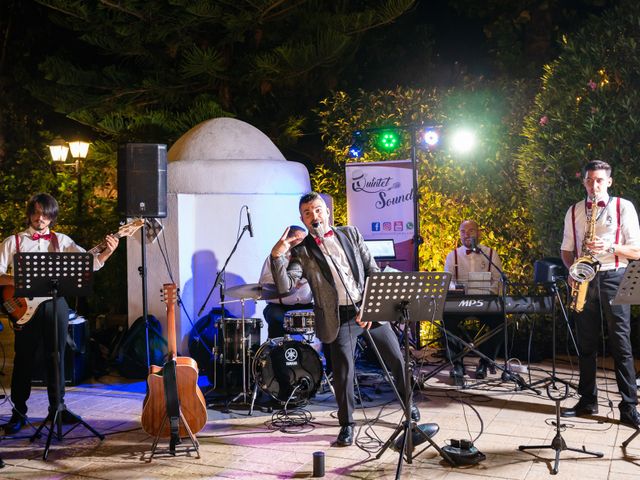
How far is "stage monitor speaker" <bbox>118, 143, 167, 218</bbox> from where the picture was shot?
7.46 meters

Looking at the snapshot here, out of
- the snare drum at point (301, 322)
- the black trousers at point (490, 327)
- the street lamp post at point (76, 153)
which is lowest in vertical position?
the black trousers at point (490, 327)

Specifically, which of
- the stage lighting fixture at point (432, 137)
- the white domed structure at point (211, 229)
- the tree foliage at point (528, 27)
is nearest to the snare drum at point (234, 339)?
the white domed structure at point (211, 229)

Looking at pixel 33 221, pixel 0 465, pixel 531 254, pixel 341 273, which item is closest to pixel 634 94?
pixel 531 254

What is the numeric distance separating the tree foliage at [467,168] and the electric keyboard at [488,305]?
2.03m

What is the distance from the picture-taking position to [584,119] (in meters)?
7.95

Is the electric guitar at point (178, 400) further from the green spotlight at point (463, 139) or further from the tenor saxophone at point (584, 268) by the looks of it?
the green spotlight at point (463, 139)

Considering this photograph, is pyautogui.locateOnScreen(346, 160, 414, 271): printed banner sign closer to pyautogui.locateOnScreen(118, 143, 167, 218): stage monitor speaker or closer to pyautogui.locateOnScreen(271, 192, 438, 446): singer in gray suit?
pyautogui.locateOnScreen(118, 143, 167, 218): stage monitor speaker

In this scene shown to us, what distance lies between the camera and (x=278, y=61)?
12844 millimetres

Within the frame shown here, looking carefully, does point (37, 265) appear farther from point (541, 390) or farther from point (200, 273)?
point (541, 390)

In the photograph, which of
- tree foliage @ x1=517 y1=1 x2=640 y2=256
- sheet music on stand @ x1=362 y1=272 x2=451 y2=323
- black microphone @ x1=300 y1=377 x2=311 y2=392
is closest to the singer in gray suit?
sheet music on stand @ x1=362 y1=272 x2=451 y2=323

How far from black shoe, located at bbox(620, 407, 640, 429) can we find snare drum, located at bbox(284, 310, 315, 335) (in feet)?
8.20

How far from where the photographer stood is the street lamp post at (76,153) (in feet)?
44.1

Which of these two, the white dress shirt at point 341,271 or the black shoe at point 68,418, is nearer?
the white dress shirt at point 341,271

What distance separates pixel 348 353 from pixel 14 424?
2.70m
